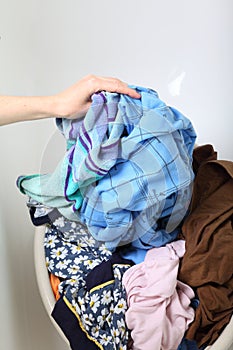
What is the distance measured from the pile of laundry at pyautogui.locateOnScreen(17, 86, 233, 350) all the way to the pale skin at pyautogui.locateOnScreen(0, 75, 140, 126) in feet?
0.05

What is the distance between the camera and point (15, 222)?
1.23 m

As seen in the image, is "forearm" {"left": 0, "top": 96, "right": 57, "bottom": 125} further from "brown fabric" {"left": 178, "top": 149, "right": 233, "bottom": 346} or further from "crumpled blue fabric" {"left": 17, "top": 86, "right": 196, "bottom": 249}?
"brown fabric" {"left": 178, "top": 149, "right": 233, "bottom": 346}

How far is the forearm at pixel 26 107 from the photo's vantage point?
0.87m

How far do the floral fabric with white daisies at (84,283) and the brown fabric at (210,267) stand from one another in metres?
0.12

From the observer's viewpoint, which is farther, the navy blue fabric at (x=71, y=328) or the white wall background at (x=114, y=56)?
the white wall background at (x=114, y=56)

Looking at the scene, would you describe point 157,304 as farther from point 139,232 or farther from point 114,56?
point 114,56

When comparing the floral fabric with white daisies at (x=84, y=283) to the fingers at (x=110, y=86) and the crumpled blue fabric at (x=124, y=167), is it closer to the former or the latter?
the crumpled blue fabric at (x=124, y=167)

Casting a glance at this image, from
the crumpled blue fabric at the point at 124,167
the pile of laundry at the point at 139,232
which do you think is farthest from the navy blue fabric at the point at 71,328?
the crumpled blue fabric at the point at 124,167

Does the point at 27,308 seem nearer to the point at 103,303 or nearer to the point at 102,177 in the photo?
the point at 103,303

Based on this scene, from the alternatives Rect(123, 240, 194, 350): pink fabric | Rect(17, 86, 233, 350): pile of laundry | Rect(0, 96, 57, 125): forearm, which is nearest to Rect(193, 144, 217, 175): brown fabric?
Rect(17, 86, 233, 350): pile of laundry

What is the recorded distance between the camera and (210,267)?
90 cm

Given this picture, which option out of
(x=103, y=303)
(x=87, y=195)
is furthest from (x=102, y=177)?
(x=103, y=303)

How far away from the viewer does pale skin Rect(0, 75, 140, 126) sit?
86 cm

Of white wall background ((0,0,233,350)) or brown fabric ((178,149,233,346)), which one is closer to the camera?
brown fabric ((178,149,233,346))
